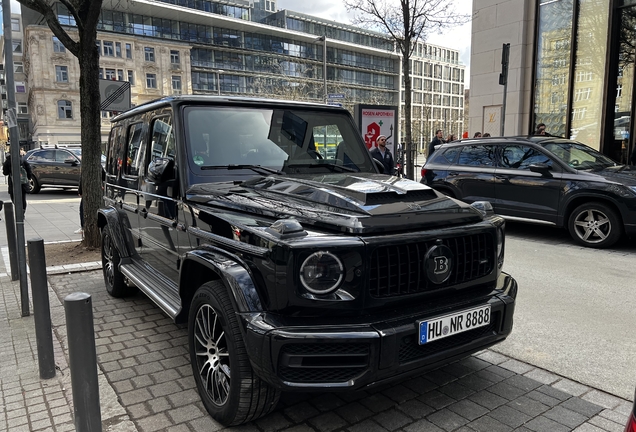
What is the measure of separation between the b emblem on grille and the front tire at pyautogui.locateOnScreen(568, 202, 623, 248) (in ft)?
20.3

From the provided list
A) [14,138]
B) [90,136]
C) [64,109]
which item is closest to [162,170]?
[14,138]

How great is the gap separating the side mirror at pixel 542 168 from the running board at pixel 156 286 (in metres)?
6.72

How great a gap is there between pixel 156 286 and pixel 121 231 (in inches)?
54.7

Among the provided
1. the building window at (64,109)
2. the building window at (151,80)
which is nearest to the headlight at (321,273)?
the building window at (64,109)

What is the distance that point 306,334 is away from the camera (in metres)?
2.34

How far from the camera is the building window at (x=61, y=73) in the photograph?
184ft

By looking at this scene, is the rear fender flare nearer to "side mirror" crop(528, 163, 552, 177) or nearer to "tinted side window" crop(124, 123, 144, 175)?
"tinted side window" crop(124, 123, 144, 175)

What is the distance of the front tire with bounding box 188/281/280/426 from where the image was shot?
8.50ft

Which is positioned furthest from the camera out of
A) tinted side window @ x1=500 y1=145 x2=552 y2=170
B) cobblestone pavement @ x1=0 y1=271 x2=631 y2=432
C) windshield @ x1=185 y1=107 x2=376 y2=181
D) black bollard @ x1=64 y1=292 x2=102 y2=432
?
tinted side window @ x1=500 y1=145 x2=552 y2=170

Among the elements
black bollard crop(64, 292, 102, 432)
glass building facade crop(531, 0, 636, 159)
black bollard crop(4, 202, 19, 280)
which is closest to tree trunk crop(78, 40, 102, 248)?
black bollard crop(4, 202, 19, 280)

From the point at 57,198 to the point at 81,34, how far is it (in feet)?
39.8

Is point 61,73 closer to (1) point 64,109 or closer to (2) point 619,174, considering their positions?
(1) point 64,109

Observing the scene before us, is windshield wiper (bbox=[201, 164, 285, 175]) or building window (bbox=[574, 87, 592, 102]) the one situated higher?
building window (bbox=[574, 87, 592, 102])

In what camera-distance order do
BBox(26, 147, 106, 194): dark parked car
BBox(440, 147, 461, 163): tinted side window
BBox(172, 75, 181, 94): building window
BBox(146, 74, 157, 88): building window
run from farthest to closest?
1. BBox(172, 75, 181, 94): building window
2. BBox(146, 74, 157, 88): building window
3. BBox(26, 147, 106, 194): dark parked car
4. BBox(440, 147, 461, 163): tinted side window
